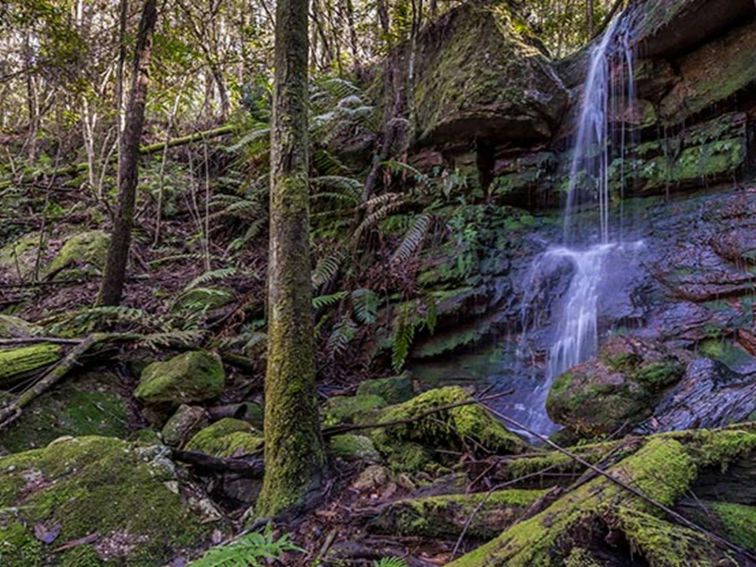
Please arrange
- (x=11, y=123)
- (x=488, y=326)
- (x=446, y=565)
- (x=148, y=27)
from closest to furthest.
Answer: (x=446, y=565) → (x=148, y=27) → (x=488, y=326) → (x=11, y=123)

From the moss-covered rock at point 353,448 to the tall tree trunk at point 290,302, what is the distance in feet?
1.09

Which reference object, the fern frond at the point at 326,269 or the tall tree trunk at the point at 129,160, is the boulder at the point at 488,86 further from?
the tall tree trunk at the point at 129,160

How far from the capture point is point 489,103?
722cm

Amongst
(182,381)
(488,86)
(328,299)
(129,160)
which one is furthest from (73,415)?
(488,86)

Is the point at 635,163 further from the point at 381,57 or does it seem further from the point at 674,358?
the point at 381,57

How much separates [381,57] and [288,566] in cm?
1004

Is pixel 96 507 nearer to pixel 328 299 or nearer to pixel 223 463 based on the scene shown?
pixel 223 463

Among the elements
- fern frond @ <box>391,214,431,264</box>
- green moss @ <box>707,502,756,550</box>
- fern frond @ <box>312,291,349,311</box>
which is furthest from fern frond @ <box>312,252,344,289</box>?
green moss @ <box>707,502,756,550</box>

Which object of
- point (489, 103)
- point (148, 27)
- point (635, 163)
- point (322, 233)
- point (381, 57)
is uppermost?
point (381, 57)

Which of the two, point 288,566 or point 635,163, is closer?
point 288,566

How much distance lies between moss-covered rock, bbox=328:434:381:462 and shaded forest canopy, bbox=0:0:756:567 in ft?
0.09

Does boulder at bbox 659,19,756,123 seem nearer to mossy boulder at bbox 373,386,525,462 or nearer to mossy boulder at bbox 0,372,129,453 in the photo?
mossy boulder at bbox 373,386,525,462

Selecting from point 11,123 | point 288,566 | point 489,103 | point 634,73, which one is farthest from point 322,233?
point 11,123

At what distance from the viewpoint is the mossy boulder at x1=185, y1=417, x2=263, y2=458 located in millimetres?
3156
